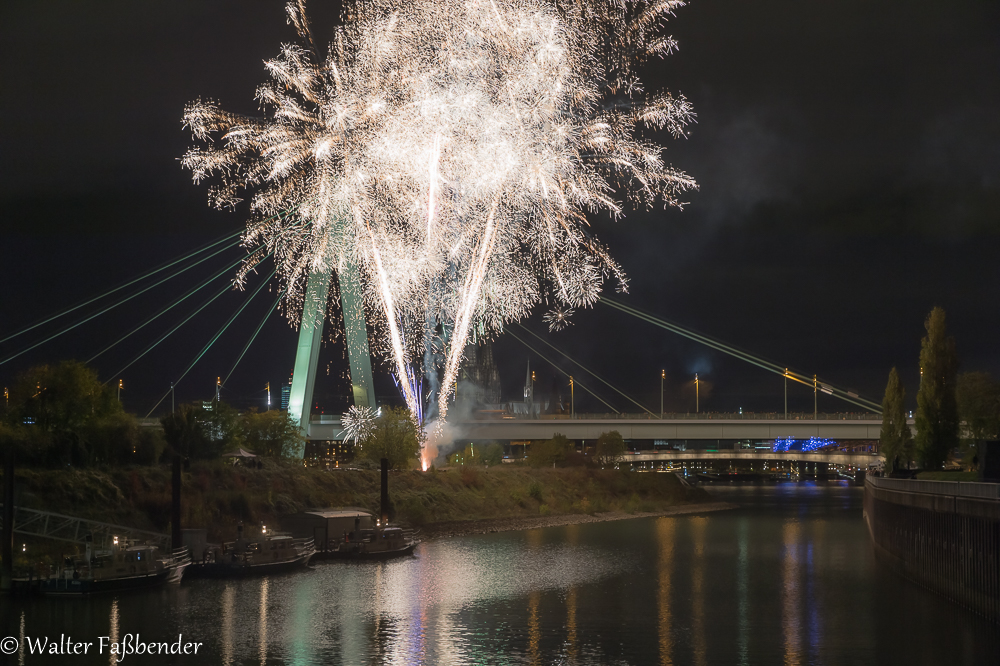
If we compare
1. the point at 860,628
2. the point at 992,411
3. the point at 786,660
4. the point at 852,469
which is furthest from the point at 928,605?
the point at 852,469

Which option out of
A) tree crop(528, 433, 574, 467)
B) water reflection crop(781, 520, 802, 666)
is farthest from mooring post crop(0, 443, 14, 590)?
tree crop(528, 433, 574, 467)

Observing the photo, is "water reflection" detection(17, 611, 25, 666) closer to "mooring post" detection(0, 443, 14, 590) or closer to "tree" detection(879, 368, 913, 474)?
"mooring post" detection(0, 443, 14, 590)

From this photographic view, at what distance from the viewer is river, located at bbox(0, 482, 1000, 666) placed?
2981 centimetres

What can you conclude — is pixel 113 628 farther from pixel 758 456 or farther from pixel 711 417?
pixel 758 456

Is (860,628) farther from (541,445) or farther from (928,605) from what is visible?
(541,445)

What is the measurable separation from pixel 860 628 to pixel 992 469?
732 centimetres

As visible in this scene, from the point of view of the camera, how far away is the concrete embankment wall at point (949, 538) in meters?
30.0

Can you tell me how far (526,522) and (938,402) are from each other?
30053 mm

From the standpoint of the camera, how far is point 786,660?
29234 mm

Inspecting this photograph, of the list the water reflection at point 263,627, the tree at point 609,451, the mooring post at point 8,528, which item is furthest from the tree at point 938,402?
the tree at point 609,451

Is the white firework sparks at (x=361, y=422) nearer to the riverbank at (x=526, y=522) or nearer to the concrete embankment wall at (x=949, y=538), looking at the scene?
the riverbank at (x=526, y=522)

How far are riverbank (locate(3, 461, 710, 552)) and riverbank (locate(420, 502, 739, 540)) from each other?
28cm

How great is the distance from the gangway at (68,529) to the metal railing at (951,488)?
32680 mm

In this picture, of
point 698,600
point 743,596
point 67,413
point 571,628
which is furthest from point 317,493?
point 571,628
